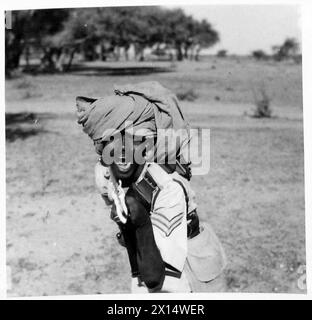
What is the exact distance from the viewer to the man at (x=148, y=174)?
1.82 metres

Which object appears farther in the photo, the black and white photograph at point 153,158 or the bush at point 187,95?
the bush at point 187,95

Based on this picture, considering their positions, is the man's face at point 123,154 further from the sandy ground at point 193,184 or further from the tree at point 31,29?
the tree at point 31,29

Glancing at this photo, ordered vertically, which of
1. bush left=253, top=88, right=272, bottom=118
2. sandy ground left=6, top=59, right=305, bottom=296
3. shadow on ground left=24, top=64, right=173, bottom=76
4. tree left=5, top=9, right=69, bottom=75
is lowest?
sandy ground left=6, top=59, right=305, bottom=296

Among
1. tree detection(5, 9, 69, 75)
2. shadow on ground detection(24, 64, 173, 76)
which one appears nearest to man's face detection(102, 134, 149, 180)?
tree detection(5, 9, 69, 75)

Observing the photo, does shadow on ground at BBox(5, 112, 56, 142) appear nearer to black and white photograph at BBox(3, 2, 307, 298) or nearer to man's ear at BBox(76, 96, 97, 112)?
black and white photograph at BBox(3, 2, 307, 298)

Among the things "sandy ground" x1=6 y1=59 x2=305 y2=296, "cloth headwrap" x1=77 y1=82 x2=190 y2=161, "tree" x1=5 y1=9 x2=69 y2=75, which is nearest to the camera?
"cloth headwrap" x1=77 y1=82 x2=190 y2=161

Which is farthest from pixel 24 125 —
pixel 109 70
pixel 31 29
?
pixel 109 70

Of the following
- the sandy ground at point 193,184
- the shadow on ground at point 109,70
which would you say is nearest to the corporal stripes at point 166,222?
the sandy ground at point 193,184

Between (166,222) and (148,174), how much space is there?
209 mm

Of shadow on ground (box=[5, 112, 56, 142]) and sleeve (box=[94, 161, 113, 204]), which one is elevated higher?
shadow on ground (box=[5, 112, 56, 142])

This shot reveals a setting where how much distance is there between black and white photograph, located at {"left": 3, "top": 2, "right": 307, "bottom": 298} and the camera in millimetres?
1873

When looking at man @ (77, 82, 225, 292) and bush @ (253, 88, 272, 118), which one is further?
bush @ (253, 88, 272, 118)
